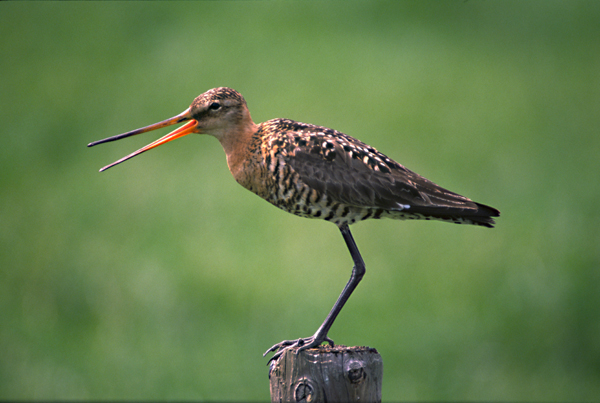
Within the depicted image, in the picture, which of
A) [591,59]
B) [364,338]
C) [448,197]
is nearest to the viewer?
[448,197]

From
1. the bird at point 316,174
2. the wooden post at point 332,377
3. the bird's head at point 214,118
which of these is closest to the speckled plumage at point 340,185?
the bird at point 316,174

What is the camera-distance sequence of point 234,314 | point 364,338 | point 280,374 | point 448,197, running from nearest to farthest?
1. point 280,374
2. point 448,197
3. point 364,338
4. point 234,314

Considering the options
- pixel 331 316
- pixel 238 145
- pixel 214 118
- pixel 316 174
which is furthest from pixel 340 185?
pixel 214 118

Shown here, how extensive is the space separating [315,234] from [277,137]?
10.3m

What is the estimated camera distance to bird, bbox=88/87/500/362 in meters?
5.82

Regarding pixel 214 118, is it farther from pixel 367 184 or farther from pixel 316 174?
pixel 367 184

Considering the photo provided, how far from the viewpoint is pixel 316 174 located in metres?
5.85

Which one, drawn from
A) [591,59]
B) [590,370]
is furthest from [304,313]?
[591,59]

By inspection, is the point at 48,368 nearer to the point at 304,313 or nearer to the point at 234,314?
the point at 234,314

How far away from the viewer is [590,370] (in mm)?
15031

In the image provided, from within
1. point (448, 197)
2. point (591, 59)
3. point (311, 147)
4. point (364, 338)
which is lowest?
point (364, 338)

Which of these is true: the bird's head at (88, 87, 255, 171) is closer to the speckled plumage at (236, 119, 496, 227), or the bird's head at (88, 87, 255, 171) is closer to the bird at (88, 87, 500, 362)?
the bird at (88, 87, 500, 362)

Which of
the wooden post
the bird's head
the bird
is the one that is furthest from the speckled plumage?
the wooden post

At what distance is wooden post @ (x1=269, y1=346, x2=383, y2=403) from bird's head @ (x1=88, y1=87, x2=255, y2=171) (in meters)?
2.33
